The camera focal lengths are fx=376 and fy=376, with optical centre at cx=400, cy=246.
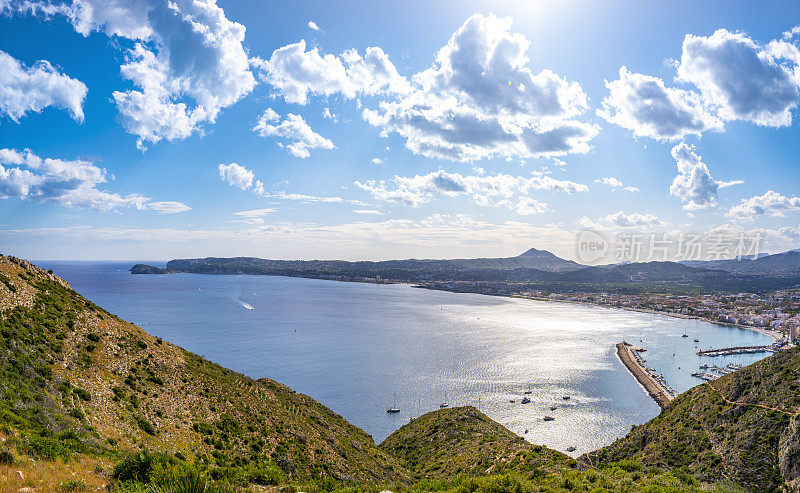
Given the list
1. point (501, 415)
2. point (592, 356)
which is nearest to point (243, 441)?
point (501, 415)

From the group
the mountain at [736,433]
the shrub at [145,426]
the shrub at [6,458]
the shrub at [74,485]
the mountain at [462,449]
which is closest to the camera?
the shrub at [74,485]

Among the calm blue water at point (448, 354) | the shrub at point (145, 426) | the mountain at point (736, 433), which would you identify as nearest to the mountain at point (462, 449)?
the mountain at point (736, 433)

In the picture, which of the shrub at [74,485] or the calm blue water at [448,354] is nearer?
the shrub at [74,485]

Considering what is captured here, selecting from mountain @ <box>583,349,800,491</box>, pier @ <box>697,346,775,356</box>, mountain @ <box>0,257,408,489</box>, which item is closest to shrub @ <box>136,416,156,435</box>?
mountain @ <box>0,257,408,489</box>

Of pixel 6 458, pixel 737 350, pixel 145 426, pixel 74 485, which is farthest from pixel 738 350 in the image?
pixel 6 458

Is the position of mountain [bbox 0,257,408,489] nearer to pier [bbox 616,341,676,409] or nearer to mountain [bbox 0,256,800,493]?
mountain [bbox 0,256,800,493]

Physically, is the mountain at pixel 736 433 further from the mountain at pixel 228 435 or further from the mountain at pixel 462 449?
the mountain at pixel 462 449
